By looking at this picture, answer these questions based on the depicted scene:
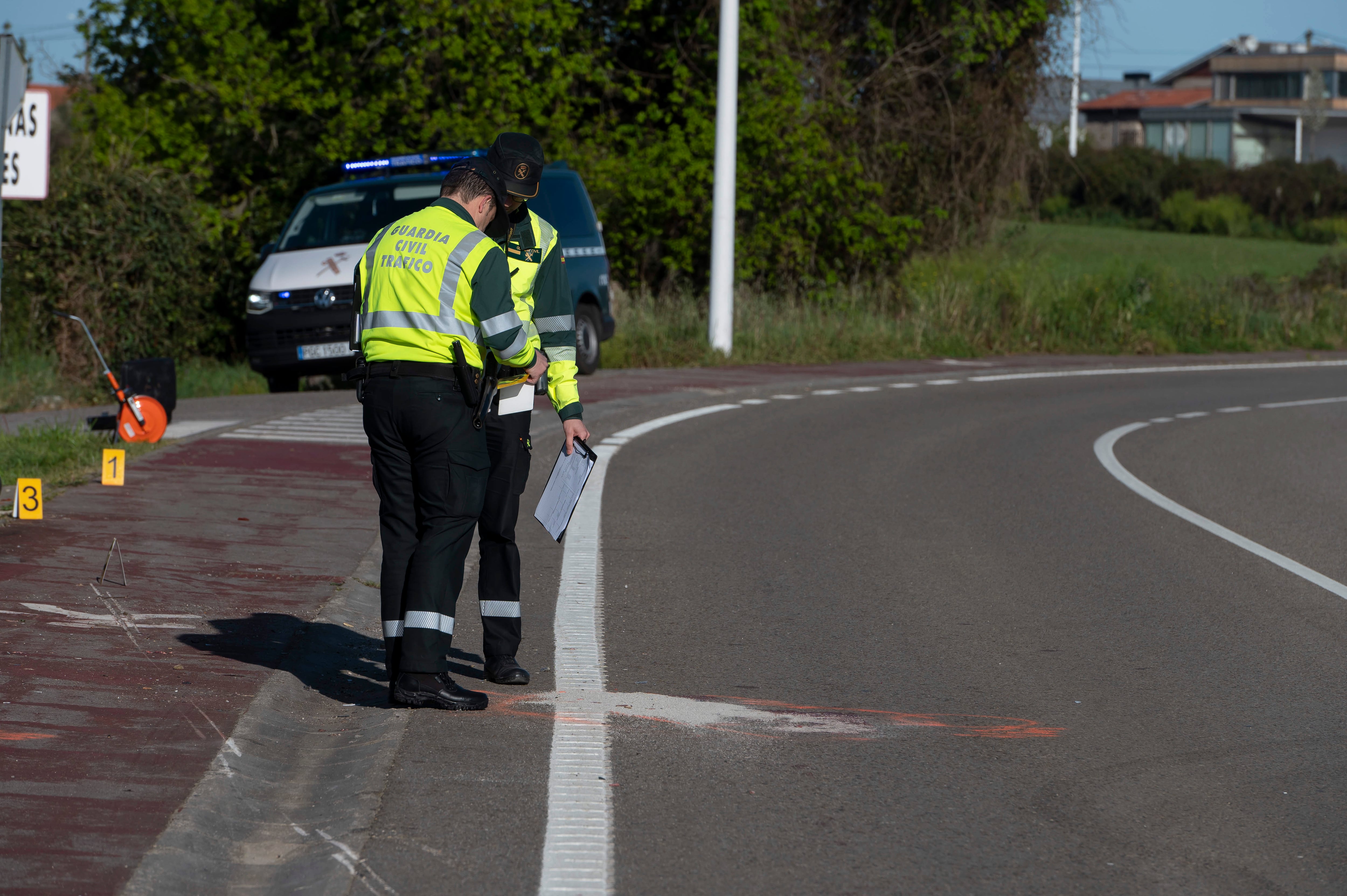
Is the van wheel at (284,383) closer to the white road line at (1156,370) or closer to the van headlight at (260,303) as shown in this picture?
the van headlight at (260,303)

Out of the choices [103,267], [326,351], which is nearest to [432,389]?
[326,351]

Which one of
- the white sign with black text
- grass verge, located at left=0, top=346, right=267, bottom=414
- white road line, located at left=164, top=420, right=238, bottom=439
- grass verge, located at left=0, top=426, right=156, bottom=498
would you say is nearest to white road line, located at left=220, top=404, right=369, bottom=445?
white road line, located at left=164, top=420, right=238, bottom=439

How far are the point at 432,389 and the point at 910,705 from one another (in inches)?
77.1

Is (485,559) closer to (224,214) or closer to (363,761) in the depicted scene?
(363,761)

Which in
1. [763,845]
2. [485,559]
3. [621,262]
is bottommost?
[763,845]

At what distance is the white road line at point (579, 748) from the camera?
154 inches

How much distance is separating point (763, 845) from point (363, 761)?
1311 millimetres

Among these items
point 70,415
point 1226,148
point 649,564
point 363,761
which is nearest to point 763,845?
point 363,761

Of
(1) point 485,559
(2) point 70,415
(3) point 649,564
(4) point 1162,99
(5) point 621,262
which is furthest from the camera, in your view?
(4) point 1162,99

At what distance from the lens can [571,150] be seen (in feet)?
73.5

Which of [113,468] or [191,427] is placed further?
[191,427]

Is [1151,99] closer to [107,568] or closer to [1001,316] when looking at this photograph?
[1001,316]

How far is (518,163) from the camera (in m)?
5.22

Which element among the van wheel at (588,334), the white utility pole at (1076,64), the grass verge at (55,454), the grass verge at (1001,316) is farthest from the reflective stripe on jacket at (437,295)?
the white utility pole at (1076,64)
